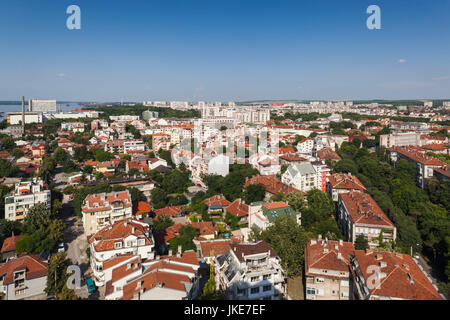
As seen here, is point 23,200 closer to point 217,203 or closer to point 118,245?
point 118,245

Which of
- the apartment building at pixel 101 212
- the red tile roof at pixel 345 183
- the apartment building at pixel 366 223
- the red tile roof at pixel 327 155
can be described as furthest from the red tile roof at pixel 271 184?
the red tile roof at pixel 327 155

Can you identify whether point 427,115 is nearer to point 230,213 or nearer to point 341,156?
point 341,156

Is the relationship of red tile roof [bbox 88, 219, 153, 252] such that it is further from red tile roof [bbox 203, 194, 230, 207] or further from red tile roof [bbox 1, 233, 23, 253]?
red tile roof [bbox 203, 194, 230, 207]

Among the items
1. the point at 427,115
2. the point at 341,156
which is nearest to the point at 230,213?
the point at 341,156

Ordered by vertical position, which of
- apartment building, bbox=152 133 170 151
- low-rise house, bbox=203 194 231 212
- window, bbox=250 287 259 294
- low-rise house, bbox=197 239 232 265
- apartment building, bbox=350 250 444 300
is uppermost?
apartment building, bbox=152 133 170 151

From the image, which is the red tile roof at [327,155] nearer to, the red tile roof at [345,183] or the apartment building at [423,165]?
the apartment building at [423,165]

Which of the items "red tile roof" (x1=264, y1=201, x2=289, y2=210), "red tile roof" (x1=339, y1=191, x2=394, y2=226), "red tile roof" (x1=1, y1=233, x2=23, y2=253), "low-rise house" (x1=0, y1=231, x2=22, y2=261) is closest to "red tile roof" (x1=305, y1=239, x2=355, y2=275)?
"red tile roof" (x1=339, y1=191, x2=394, y2=226)
